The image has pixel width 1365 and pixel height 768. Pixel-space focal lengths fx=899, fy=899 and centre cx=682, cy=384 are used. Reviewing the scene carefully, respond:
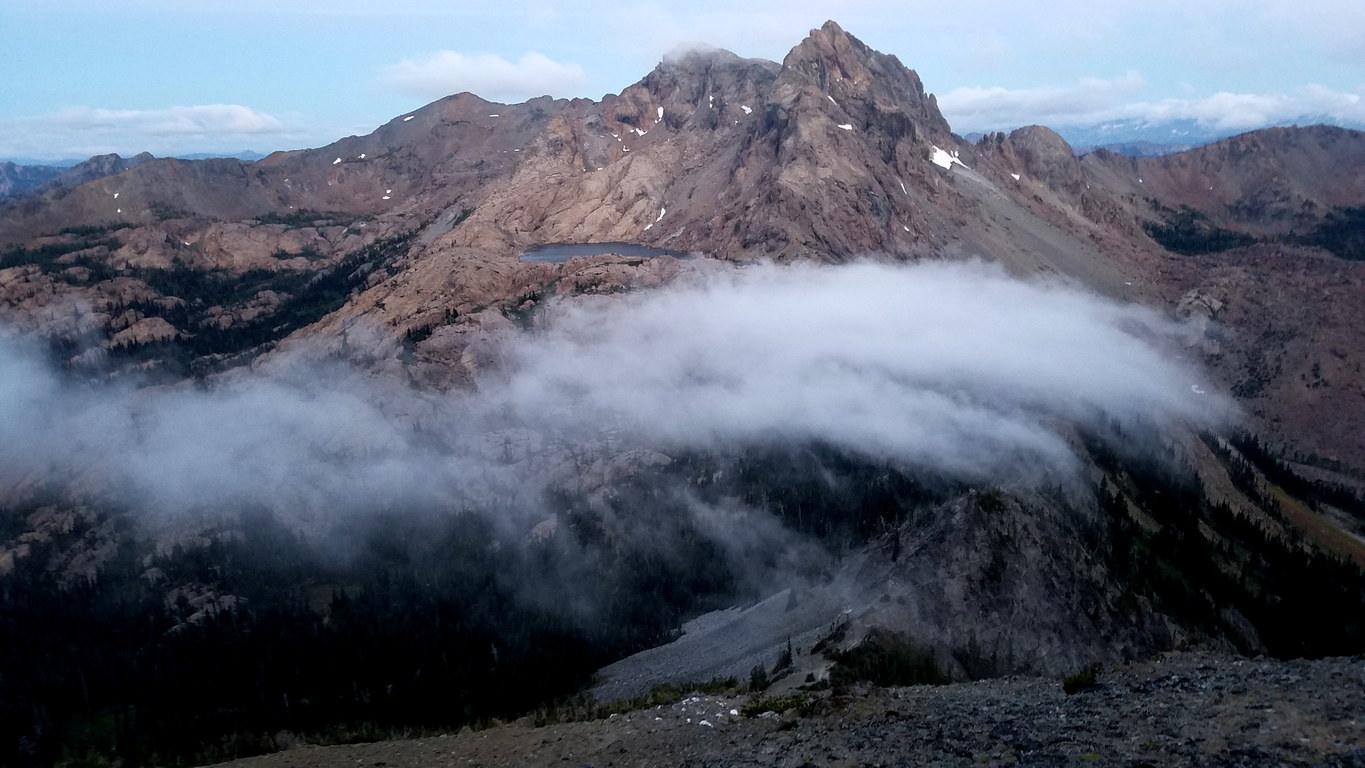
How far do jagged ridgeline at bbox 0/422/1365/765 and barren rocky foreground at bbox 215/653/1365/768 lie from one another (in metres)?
34.4

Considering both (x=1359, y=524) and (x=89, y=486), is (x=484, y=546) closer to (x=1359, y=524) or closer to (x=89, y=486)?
(x=89, y=486)

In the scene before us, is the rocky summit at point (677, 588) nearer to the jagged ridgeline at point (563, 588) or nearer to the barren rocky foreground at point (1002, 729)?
the barren rocky foreground at point (1002, 729)

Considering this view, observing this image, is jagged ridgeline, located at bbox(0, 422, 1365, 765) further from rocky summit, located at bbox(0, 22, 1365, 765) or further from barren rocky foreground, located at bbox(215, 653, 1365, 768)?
barren rocky foreground, located at bbox(215, 653, 1365, 768)

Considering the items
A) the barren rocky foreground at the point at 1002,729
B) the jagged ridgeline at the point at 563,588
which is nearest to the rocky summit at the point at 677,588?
the barren rocky foreground at the point at 1002,729

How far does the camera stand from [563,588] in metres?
143

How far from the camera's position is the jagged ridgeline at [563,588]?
91625mm

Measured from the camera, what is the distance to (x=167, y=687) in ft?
392

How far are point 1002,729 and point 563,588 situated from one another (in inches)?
4414

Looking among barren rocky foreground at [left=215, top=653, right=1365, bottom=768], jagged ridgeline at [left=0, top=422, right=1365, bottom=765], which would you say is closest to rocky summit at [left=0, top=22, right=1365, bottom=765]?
barren rocky foreground at [left=215, top=653, right=1365, bottom=768]

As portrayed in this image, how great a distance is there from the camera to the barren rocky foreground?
31.2 metres

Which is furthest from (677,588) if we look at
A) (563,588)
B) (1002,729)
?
(1002,729)

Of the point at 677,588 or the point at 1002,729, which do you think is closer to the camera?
the point at 1002,729

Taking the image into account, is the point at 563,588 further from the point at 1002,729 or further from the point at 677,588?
the point at 1002,729

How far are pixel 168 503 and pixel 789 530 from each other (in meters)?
130
